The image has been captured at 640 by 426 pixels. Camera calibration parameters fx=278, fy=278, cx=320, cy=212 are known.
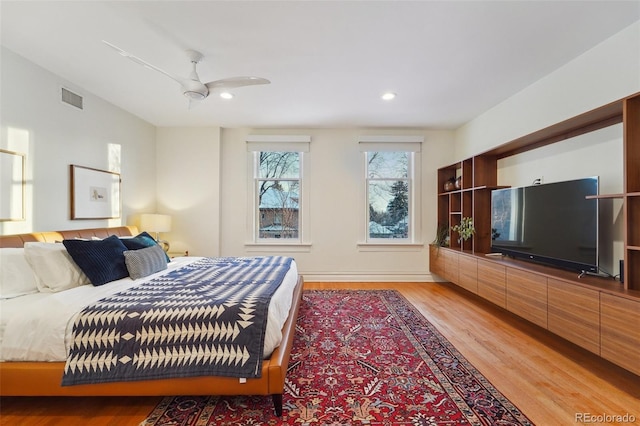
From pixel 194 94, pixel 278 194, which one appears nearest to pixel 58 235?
pixel 194 94

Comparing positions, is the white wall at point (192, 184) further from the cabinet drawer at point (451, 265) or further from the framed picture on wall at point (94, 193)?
the cabinet drawer at point (451, 265)

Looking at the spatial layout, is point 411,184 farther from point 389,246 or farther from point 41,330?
point 41,330

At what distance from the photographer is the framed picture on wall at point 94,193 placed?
10.1 ft

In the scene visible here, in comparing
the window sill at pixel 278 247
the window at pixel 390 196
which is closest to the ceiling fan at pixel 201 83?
the window sill at pixel 278 247

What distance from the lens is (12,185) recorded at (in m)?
2.45

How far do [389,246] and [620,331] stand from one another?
122 inches

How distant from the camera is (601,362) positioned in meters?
2.21

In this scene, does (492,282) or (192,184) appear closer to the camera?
(492,282)

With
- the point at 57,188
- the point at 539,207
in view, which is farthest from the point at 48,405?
the point at 539,207

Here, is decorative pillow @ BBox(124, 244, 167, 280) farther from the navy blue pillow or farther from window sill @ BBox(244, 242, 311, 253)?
window sill @ BBox(244, 242, 311, 253)

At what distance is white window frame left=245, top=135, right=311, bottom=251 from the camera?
470 cm

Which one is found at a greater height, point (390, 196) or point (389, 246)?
point (390, 196)
